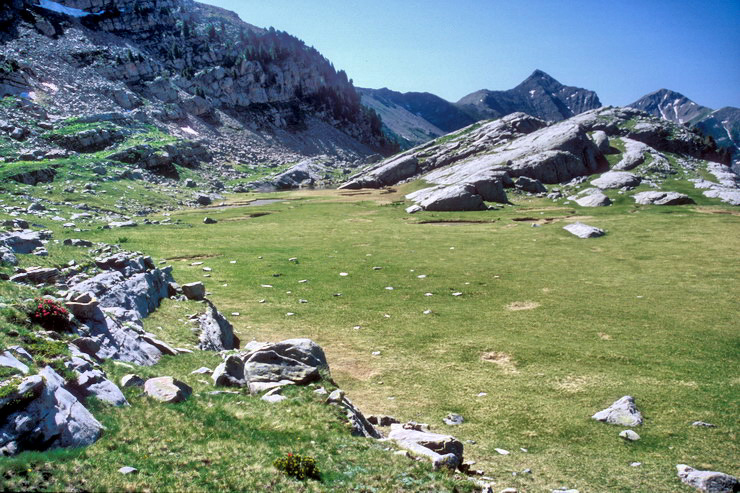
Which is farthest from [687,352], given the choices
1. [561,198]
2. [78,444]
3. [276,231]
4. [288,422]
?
[561,198]

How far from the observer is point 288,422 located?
12328mm

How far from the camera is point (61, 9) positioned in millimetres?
187000

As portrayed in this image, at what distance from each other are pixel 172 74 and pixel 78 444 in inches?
8487

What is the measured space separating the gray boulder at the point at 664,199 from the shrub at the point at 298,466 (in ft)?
244

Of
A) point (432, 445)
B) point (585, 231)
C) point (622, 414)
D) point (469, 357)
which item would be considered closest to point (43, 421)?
point (432, 445)

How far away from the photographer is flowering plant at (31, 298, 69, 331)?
1415cm

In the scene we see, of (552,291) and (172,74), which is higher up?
(172,74)

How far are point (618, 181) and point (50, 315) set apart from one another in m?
88.3

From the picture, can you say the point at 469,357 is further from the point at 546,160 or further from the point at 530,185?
the point at 546,160

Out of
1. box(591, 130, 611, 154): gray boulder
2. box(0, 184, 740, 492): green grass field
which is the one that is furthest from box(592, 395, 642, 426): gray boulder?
box(591, 130, 611, 154): gray boulder

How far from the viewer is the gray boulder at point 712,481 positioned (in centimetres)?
1082

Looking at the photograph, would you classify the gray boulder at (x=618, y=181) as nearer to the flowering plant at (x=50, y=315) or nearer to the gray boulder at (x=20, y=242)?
the gray boulder at (x=20, y=242)

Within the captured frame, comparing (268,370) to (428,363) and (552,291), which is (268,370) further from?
(552,291)

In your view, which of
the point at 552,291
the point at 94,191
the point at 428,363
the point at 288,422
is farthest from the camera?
the point at 94,191
